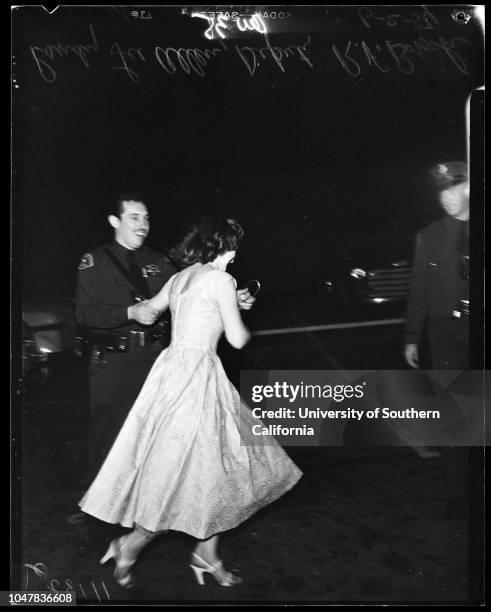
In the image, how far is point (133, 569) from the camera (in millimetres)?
3732

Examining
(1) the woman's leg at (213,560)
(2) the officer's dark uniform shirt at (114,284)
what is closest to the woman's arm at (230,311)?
(2) the officer's dark uniform shirt at (114,284)

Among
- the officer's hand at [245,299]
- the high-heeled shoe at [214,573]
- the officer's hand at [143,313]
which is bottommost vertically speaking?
the high-heeled shoe at [214,573]

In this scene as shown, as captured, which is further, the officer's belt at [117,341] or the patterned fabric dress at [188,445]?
the officer's belt at [117,341]

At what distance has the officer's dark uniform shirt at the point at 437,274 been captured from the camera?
3738mm

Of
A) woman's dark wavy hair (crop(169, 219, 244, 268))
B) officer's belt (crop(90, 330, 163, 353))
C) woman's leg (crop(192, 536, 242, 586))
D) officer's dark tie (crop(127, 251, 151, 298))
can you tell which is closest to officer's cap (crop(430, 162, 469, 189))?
woman's dark wavy hair (crop(169, 219, 244, 268))

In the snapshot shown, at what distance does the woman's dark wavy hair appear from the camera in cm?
369

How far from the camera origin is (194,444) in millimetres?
3609

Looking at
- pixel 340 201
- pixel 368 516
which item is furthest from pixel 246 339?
pixel 368 516

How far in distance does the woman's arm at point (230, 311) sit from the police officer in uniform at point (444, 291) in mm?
762

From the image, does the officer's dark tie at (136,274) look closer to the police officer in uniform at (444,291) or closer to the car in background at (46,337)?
the car in background at (46,337)

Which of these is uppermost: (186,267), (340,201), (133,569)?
(340,201)

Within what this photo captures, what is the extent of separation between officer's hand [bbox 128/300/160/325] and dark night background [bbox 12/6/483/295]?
27 cm

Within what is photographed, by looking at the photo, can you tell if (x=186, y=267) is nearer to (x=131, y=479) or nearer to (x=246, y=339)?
(x=246, y=339)

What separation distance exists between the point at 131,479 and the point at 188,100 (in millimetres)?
1663
